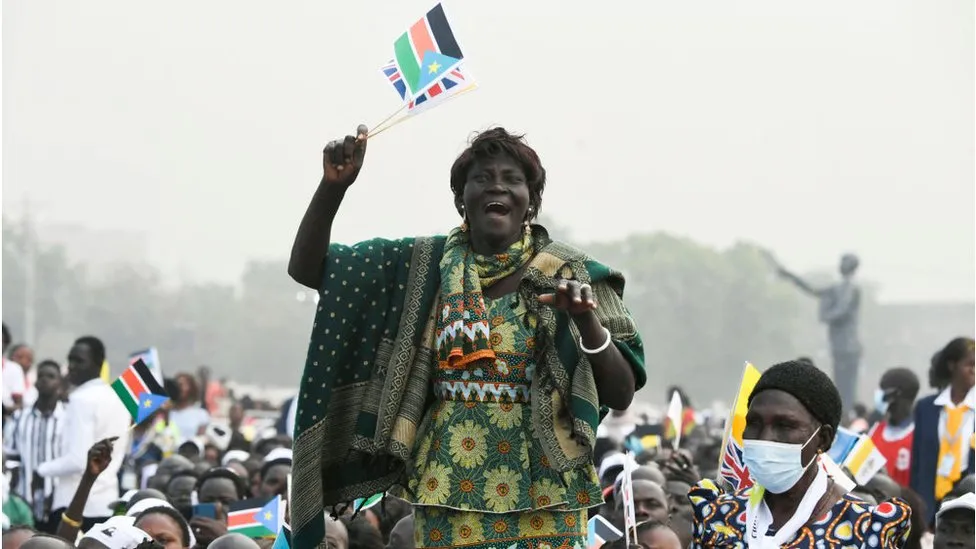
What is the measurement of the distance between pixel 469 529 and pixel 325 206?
0.98 meters

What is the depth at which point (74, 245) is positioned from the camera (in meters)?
66.9

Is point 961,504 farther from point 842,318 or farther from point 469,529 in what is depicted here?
point 842,318

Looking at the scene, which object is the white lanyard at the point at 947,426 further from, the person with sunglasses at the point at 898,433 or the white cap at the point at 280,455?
the white cap at the point at 280,455

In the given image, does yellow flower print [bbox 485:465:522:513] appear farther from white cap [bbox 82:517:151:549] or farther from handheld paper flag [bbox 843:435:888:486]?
handheld paper flag [bbox 843:435:888:486]

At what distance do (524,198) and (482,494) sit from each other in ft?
2.75

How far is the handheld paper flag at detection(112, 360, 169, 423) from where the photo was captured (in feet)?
32.7

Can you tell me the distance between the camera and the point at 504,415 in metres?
4.97

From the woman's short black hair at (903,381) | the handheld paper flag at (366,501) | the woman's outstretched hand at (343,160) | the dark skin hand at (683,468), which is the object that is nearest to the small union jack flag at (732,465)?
the handheld paper flag at (366,501)

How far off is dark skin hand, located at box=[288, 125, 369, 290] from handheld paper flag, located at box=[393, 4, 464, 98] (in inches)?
11.2

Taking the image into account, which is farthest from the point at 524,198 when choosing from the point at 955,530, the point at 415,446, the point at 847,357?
the point at 847,357

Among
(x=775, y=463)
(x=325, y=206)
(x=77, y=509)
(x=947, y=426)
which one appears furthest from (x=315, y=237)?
(x=947, y=426)

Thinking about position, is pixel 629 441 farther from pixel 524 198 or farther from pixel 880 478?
pixel 524 198

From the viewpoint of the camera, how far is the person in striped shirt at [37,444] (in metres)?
11.7

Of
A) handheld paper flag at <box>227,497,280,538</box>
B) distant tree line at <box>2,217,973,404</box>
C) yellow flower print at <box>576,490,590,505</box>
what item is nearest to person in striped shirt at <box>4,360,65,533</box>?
handheld paper flag at <box>227,497,280,538</box>
